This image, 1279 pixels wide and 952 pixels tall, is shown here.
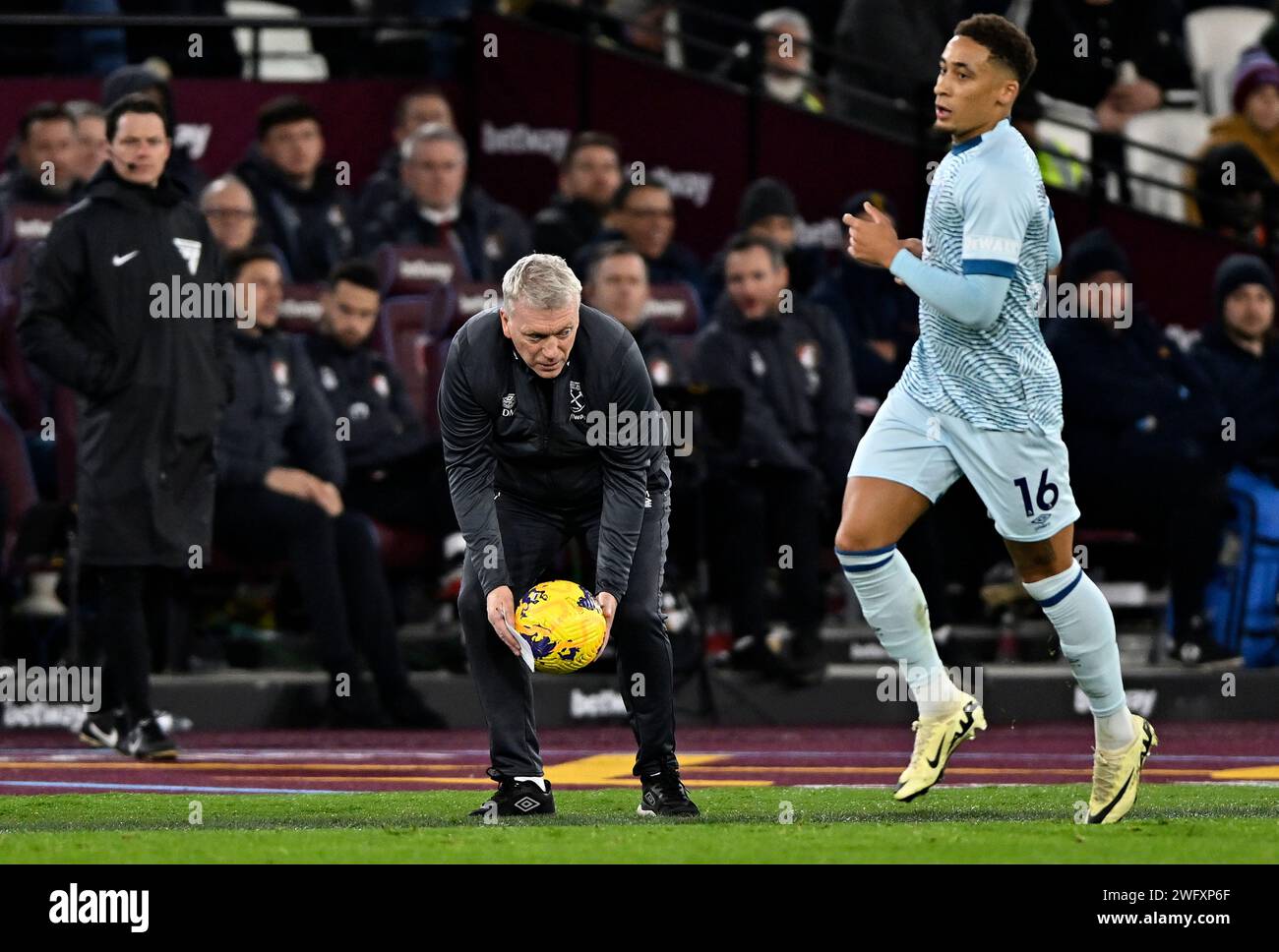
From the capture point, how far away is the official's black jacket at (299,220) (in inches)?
569

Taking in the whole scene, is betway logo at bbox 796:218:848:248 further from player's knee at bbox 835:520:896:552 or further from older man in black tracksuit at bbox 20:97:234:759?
player's knee at bbox 835:520:896:552

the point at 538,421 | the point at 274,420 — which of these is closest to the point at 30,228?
the point at 274,420

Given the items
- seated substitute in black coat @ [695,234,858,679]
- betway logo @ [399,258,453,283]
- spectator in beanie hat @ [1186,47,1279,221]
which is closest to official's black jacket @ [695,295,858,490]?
seated substitute in black coat @ [695,234,858,679]

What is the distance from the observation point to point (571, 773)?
34.1 feet

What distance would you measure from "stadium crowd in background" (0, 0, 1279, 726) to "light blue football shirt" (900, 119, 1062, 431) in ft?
16.0

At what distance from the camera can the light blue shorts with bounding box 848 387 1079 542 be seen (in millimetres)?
7864

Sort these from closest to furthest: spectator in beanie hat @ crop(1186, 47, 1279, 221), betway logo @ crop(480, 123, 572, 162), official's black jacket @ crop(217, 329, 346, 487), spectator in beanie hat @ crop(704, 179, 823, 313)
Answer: official's black jacket @ crop(217, 329, 346, 487) → spectator in beanie hat @ crop(704, 179, 823, 313) → betway logo @ crop(480, 123, 572, 162) → spectator in beanie hat @ crop(1186, 47, 1279, 221)

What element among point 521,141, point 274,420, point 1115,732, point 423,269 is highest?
point 521,141

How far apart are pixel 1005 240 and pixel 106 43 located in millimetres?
8905

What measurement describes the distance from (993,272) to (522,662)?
1908 mm

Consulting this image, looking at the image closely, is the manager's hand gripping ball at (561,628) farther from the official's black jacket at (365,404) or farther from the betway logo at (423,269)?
the betway logo at (423,269)

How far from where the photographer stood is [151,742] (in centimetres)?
1081

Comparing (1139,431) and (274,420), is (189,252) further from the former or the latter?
(1139,431)
